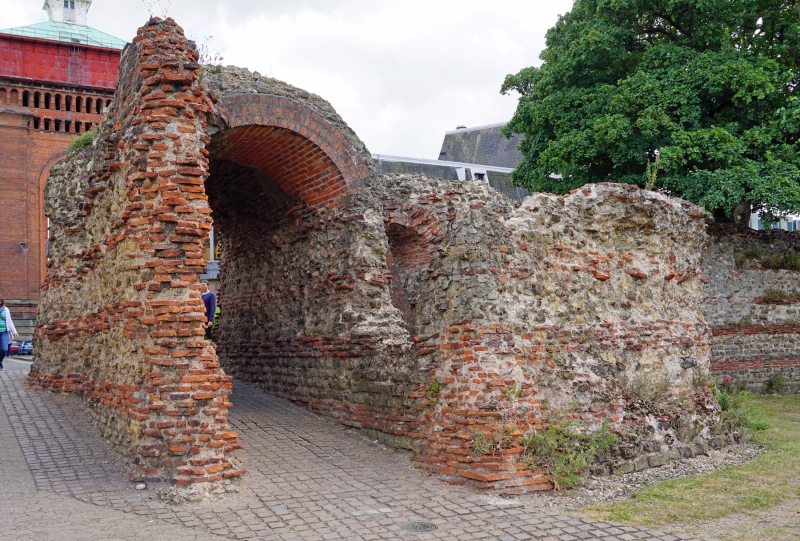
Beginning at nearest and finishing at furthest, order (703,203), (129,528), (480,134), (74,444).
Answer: (129,528)
(74,444)
(703,203)
(480,134)

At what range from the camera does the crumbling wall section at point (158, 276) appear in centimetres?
714

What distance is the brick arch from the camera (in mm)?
10101

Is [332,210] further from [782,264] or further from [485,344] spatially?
[782,264]

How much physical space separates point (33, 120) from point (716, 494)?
103 feet

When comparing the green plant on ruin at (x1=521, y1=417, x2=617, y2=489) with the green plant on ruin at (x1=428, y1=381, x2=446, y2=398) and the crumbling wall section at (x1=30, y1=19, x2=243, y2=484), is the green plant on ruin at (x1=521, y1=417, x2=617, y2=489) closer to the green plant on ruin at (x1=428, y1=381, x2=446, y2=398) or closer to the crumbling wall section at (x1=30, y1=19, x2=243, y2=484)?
the green plant on ruin at (x1=428, y1=381, x2=446, y2=398)

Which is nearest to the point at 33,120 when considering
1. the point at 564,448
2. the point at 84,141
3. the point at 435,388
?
the point at 84,141

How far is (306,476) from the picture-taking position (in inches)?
297

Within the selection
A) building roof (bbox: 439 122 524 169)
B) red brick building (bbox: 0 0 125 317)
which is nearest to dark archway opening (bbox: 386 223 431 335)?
building roof (bbox: 439 122 524 169)

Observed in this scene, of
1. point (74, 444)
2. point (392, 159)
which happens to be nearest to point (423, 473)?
point (74, 444)

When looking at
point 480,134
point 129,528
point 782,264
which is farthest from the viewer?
point 480,134

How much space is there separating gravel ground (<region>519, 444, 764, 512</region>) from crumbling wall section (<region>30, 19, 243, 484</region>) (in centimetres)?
316

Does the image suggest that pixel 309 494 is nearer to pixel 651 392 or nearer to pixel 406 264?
pixel 651 392

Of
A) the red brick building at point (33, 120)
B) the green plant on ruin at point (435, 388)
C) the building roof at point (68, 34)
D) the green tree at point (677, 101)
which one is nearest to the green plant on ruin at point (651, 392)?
the green plant on ruin at point (435, 388)

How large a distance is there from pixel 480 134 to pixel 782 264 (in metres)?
19.7
